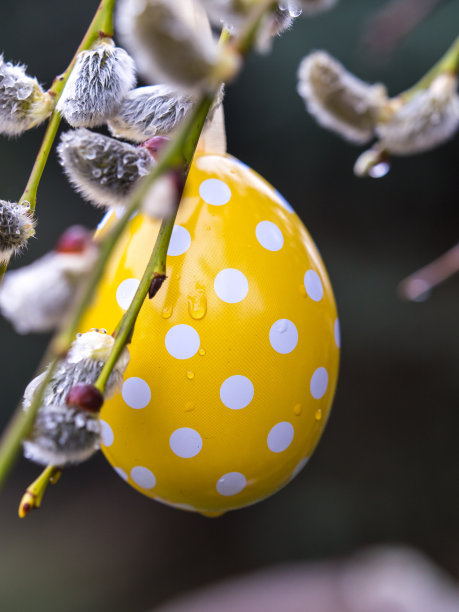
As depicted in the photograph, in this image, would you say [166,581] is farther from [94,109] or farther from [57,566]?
[94,109]

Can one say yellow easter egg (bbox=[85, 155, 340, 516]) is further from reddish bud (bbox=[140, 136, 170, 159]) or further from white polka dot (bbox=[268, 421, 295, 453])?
reddish bud (bbox=[140, 136, 170, 159])

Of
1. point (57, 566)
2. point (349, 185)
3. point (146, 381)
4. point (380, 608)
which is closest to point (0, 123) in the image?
point (146, 381)

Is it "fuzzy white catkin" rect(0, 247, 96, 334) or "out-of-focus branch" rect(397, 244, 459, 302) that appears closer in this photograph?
"fuzzy white catkin" rect(0, 247, 96, 334)

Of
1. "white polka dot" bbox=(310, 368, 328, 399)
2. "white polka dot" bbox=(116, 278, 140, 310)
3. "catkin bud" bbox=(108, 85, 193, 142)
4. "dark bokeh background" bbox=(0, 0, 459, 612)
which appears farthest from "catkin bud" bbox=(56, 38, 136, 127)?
"dark bokeh background" bbox=(0, 0, 459, 612)

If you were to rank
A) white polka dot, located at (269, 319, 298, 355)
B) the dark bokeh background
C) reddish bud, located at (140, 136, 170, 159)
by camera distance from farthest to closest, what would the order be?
1. the dark bokeh background
2. white polka dot, located at (269, 319, 298, 355)
3. reddish bud, located at (140, 136, 170, 159)

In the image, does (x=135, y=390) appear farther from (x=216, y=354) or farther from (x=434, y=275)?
(x=434, y=275)

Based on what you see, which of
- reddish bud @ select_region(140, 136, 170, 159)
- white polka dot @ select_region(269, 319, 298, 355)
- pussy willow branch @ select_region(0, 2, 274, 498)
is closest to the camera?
pussy willow branch @ select_region(0, 2, 274, 498)

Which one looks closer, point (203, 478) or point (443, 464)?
point (203, 478)
